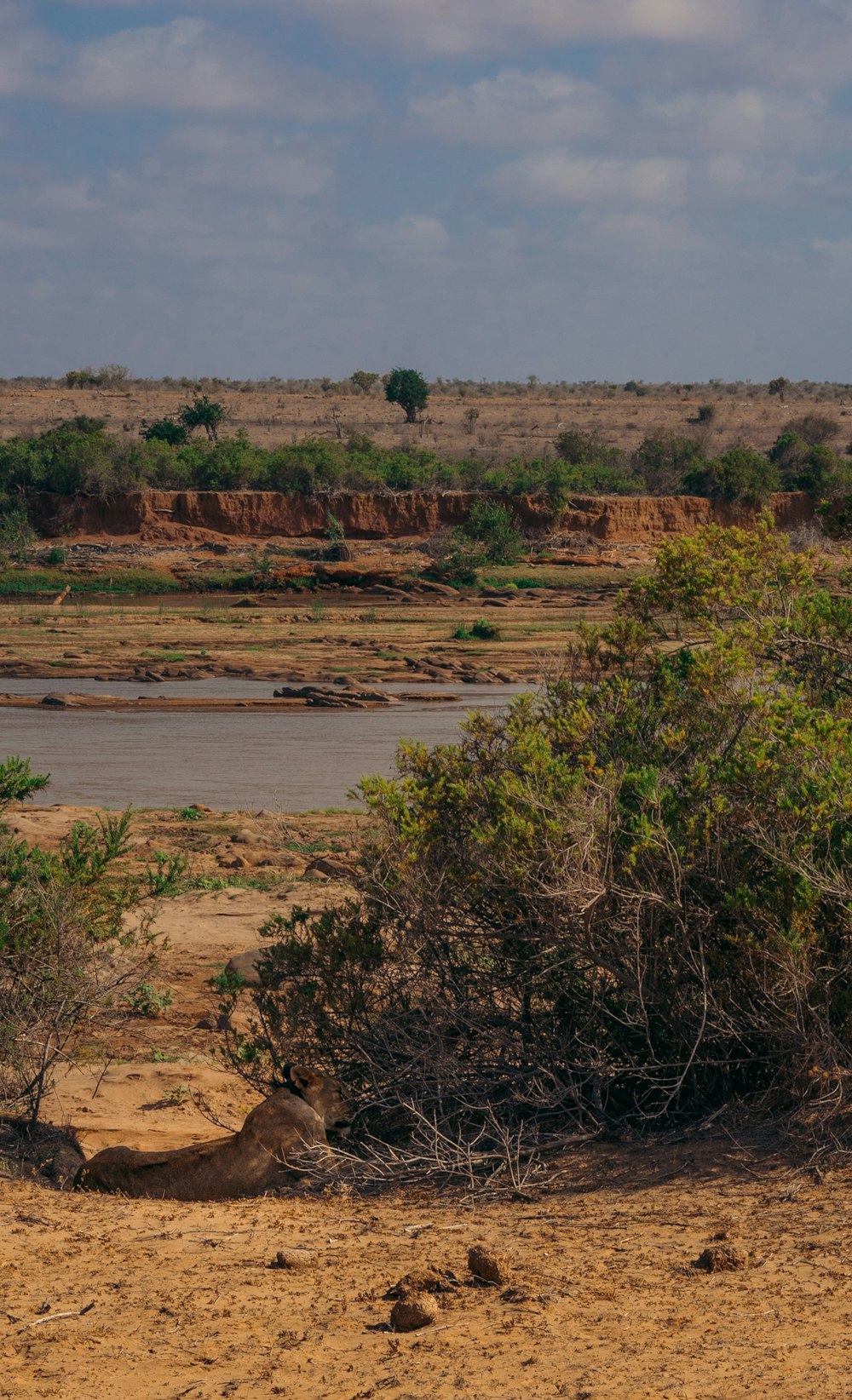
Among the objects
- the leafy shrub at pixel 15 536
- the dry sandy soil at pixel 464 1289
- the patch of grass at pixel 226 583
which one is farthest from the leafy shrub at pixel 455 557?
the dry sandy soil at pixel 464 1289

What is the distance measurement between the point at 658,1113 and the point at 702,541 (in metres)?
3.22

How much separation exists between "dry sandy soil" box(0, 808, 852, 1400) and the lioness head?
1.27ft

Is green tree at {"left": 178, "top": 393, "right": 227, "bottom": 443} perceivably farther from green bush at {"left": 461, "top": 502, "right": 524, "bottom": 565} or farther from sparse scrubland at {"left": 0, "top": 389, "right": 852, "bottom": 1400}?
sparse scrubland at {"left": 0, "top": 389, "right": 852, "bottom": 1400}

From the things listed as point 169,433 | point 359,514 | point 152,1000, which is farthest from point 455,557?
→ point 152,1000

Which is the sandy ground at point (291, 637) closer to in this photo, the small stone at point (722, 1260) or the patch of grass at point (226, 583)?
the patch of grass at point (226, 583)

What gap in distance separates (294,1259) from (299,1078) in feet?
4.36

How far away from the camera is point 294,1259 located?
499cm

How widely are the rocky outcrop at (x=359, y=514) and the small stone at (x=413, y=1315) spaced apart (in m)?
42.4

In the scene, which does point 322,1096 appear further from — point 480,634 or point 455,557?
point 455,557

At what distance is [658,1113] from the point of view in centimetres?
577

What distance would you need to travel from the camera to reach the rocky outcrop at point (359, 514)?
4600 cm

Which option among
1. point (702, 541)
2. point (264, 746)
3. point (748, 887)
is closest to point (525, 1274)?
point (748, 887)

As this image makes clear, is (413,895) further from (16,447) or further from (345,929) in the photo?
(16,447)

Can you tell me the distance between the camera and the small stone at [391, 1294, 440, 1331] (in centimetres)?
434
